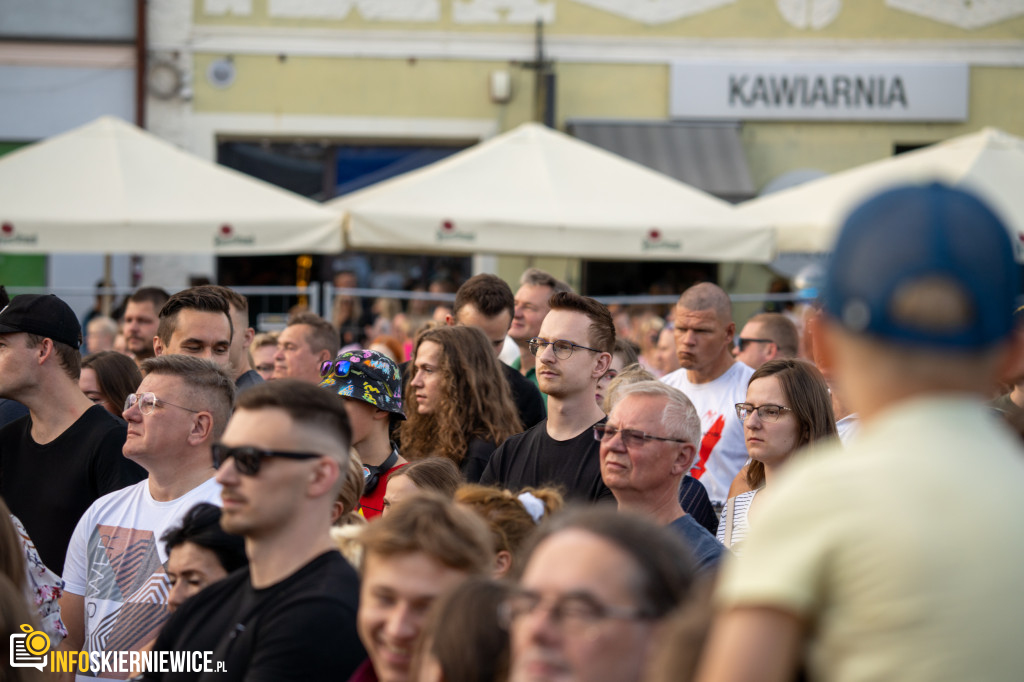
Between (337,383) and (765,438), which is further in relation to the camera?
(337,383)

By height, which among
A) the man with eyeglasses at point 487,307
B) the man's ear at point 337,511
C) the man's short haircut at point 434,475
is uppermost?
the man with eyeglasses at point 487,307

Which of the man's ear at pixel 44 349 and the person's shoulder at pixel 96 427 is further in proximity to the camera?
the man's ear at pixel 44 349

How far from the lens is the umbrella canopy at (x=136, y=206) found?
8617 millimetres

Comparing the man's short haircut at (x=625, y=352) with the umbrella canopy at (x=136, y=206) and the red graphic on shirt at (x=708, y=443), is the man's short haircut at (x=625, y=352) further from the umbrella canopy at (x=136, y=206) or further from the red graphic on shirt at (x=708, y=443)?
the umbrella canopy at (x=136, y=206)

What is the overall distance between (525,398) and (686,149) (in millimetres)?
10607

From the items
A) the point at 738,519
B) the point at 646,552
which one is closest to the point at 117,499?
the point at 738,519

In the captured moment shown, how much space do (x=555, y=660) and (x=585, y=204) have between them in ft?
25.2

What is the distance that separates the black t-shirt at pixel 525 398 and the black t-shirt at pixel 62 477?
225 centimetres

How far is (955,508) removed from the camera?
132 centimetres

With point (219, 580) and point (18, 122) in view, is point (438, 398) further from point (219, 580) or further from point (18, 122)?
point (18, 122)

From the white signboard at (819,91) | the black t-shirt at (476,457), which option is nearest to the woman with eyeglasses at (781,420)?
the black t-shirt at (476,457)

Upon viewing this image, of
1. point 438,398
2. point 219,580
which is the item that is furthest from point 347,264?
point 219,580

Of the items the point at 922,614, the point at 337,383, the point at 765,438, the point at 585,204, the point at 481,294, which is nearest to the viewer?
the point at 922,614

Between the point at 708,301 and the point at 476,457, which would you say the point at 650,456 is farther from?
the point at 708,301
